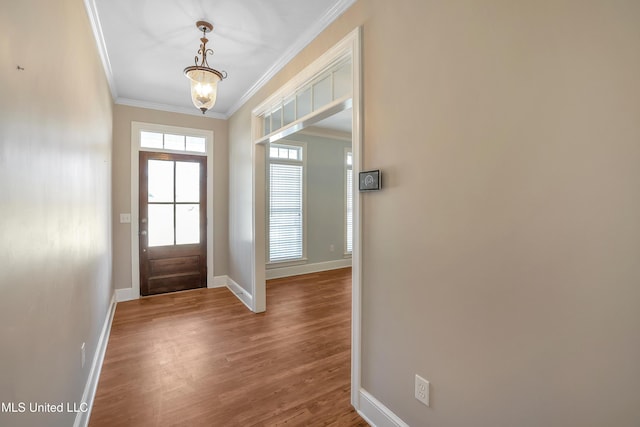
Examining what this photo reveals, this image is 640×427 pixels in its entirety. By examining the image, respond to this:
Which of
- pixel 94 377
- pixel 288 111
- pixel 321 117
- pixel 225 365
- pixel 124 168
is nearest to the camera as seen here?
pixel 94 377

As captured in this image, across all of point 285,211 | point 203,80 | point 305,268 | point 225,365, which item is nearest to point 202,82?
point 203,80

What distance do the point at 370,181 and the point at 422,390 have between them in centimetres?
119

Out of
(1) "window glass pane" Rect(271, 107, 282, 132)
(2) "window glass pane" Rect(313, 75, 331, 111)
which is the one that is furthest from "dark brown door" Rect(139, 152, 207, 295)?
(2) "window glass pane" Rect(313, 75, 331, 111)

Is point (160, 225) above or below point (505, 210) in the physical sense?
below

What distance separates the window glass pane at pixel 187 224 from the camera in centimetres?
434

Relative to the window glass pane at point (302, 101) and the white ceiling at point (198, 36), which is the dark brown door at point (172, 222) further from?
the window glass pane at point (302, 101)

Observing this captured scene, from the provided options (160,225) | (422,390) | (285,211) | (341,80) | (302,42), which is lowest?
(422,390)

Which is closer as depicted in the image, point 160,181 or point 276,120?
point 276,120

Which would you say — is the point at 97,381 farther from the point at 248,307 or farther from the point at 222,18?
the point at 222,18

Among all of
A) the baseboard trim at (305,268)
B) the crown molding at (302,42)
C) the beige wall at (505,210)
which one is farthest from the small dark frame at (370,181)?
the baseboard trim at (305,268)

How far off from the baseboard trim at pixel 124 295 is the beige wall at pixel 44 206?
218 centimetres

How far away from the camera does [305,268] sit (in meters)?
5.52

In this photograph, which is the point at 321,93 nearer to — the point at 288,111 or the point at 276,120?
the point at 288,111

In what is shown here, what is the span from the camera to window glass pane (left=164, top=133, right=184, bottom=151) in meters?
4.27
